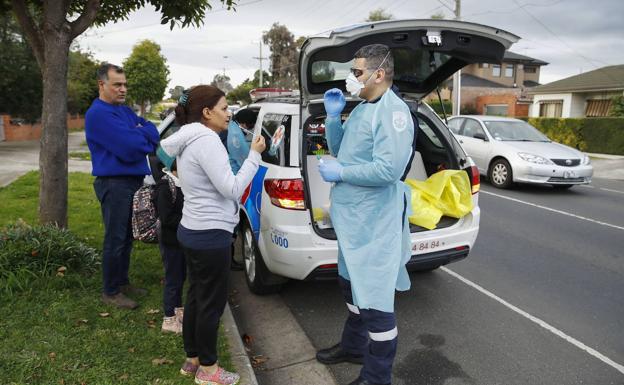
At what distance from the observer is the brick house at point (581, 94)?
25962 mm

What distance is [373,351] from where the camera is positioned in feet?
9.18

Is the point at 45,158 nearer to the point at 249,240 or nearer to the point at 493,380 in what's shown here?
the point at 249,240

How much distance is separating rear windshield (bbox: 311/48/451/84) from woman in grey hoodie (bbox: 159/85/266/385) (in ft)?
4.37

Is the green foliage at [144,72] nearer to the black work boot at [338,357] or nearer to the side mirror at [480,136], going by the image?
the side mirror at [480,136]

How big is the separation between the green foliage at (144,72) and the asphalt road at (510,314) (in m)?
35.7

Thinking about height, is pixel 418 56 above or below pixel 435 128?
above

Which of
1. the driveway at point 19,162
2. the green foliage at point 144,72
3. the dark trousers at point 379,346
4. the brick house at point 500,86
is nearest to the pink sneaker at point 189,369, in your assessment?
the dark trousers at point 379,346

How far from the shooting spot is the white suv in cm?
338

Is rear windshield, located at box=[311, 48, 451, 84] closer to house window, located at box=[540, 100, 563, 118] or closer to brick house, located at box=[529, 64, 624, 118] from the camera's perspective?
brick house, located at box=[529, 64, 624, 118]

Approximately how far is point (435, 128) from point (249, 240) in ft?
6.48

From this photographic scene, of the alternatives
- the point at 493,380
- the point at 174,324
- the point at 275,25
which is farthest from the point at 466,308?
the point at 275,25

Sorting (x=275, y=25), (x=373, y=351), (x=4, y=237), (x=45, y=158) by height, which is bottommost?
(x=373, y=351)

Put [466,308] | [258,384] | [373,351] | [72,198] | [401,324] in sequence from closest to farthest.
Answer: [373,351]
[258,384]
[401,324]
[466,308]
[72,198]

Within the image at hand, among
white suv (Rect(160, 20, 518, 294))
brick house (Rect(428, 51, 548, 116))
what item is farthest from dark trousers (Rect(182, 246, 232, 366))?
brick house (Rect(428, 51, 548, 116))
